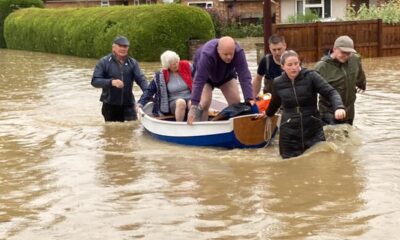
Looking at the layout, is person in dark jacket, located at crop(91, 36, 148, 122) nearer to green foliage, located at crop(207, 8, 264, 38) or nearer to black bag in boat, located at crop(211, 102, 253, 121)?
black bag in boat, located at crop(211, 102, 253, 121)

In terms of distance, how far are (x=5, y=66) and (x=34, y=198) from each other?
22048 millimetres

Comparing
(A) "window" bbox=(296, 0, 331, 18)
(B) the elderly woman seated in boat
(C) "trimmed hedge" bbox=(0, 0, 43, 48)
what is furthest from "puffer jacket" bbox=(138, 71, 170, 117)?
(C) "trimmed hedge" bbox=(0, 0, 43, 48)

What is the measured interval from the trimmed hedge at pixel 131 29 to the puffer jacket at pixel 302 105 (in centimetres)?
1973

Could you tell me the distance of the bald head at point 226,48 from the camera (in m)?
9.15

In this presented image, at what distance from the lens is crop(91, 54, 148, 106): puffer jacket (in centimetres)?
1149

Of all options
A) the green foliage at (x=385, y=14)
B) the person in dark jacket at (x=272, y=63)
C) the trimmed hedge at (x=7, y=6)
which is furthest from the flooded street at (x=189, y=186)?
the trimmed hedge at (x=7, y=6)

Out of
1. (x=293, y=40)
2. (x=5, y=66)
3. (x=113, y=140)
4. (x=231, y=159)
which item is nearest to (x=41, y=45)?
(x=5, y=66)

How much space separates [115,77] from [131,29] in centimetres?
1704

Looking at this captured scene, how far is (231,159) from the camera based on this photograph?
371 inches

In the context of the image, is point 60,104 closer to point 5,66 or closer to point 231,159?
point 231,159

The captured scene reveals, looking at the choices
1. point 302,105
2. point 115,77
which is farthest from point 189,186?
point 115,77

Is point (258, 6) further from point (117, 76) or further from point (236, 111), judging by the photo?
point (236, 111)

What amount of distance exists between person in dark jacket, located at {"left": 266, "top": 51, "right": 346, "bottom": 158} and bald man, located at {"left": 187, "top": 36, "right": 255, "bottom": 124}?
1.13 metres

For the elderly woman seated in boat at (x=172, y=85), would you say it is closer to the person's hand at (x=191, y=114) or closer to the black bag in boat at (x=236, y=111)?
the person's hand at (x=191, y=114)
